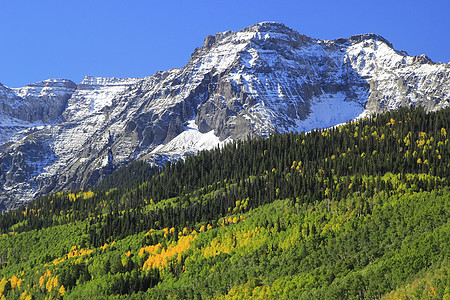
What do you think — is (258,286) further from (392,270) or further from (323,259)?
(392,270)

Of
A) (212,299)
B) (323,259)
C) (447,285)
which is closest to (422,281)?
(447,285)

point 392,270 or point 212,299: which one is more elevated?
point 392,270

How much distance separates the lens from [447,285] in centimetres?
12388

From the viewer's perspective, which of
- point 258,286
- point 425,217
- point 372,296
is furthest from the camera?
point 425,217

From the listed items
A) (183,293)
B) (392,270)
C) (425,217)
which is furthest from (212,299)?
(425,217)

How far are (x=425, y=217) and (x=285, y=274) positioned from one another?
51304mm

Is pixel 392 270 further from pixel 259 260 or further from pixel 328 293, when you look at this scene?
pixel 259 260

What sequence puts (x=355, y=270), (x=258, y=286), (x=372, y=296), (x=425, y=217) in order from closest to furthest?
1. (x=372, y=296)
2. (x=355, y=270)
3. (x=258, y=286)
4. (x=425, y=217)

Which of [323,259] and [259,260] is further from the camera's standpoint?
[259,260]

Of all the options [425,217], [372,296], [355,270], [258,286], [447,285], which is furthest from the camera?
[425,217]

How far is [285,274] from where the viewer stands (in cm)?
18175

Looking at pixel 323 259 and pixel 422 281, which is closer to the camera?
pixel 422 281

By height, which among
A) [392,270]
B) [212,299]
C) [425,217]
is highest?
[425,217]

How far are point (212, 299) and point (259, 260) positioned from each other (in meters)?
28.8
